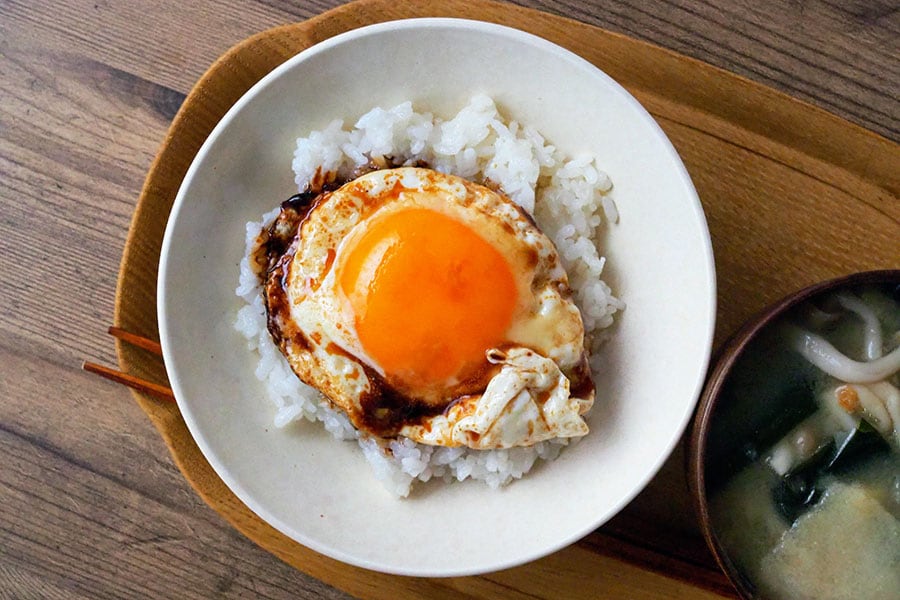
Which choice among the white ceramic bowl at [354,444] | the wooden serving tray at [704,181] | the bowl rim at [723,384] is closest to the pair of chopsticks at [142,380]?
the wooden serving tray at [704,181]

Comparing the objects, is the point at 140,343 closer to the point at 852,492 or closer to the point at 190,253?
the point at 190,253

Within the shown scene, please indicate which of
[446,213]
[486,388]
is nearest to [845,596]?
[486,388]

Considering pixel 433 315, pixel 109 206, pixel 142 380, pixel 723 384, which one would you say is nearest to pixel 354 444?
pixel 433 315

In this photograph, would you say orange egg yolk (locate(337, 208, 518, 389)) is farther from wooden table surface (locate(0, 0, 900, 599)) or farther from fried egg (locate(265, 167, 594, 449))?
wooden table surface (locate(0, 0, 900, 599))

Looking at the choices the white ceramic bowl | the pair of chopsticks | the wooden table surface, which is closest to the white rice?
the white ceramic bowl

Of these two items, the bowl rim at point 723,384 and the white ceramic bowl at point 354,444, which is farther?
the white ceramic bowl at point 354,444

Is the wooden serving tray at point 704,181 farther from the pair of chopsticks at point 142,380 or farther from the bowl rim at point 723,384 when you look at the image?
the bowl rim at point 723,384

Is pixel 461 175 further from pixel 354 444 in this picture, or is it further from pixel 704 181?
pixel 354 444
